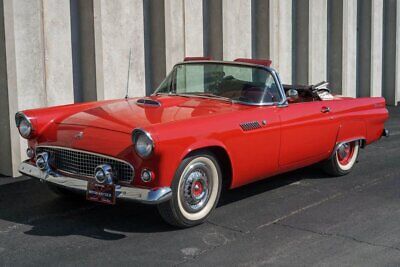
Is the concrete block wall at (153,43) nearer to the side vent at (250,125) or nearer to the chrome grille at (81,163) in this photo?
the chrome grille at (81,163)

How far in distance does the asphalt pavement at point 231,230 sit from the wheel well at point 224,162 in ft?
1.03

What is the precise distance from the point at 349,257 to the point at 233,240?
0.92m

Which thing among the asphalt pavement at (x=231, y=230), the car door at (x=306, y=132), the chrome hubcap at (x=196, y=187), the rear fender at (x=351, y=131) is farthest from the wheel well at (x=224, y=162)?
the rear fender at (x=351, y=131)

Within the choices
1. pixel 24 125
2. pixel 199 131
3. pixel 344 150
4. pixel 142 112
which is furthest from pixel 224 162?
pixel 344 150

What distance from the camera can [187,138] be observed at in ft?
16.0

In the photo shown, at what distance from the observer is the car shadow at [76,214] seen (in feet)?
16.5

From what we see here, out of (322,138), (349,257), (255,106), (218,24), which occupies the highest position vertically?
(218,24)

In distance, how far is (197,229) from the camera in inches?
200

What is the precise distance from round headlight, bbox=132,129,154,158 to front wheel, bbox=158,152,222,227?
35 centimetres

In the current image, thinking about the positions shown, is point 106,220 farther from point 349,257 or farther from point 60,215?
point 349,257

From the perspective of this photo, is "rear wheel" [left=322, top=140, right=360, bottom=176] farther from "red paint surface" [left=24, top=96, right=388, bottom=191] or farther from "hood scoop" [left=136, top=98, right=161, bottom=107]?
"hood scoop" [left=136, top=98, right=161, bottom=107]

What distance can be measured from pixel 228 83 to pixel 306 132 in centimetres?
Result: 97

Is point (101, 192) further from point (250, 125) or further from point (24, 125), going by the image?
point (250, 125)

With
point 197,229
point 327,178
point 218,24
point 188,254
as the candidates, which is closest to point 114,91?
point 218,24
